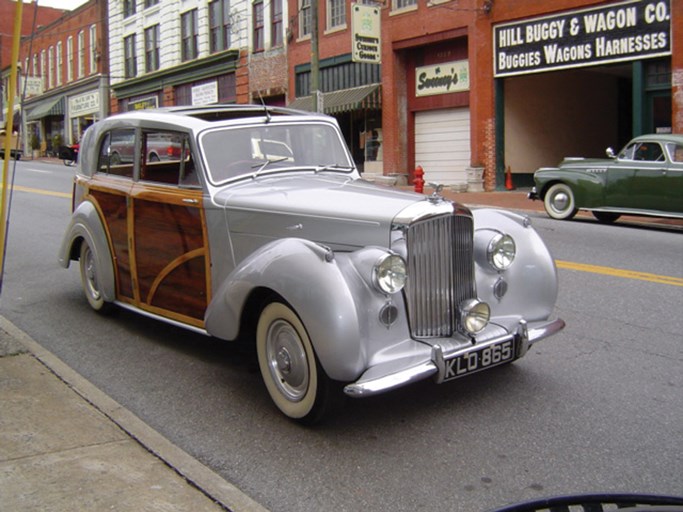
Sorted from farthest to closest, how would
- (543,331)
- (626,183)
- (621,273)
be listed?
(626,183)
(621,273)
(543,331)

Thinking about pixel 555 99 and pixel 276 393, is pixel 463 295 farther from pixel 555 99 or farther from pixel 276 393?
pixel 555 99

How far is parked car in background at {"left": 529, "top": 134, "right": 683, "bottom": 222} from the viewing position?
13367mm

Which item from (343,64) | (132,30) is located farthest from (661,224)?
(132,30)

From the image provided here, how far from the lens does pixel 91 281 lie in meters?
7.14

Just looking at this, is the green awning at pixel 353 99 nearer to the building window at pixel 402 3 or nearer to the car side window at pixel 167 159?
the building window at pixel 402 3

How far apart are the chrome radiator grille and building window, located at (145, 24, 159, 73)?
39477 mm

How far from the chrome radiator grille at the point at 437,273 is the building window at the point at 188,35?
34.9 metres

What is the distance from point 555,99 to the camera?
23672 millimetres

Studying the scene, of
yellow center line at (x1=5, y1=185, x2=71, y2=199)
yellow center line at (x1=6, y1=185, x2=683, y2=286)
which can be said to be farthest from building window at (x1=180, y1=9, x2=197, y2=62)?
yellow center line at (x1=6, y1=185, x2=683, y2=286)

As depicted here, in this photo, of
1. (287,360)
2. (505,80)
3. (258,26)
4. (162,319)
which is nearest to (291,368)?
(287,360)

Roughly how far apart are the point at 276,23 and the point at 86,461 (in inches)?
1138

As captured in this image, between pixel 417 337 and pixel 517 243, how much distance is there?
1.26m

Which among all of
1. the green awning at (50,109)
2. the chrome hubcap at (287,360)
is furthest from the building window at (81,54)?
the chrome hubcap at (287,360)

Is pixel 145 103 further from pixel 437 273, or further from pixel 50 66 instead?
pixel 437 273
